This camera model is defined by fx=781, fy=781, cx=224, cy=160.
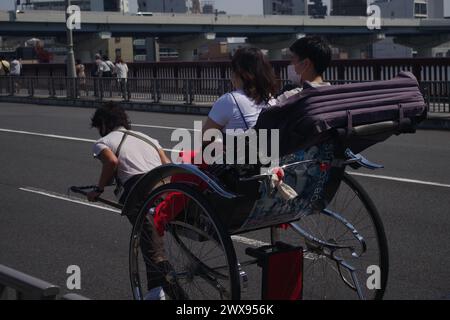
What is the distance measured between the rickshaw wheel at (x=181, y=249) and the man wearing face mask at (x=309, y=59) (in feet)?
2.83

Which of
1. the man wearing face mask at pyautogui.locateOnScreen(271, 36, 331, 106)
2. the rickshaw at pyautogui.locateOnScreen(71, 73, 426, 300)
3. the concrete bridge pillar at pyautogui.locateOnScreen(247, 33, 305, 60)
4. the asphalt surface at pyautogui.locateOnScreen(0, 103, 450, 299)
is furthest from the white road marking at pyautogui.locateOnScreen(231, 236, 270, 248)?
the concrete bridge pillar at pyautogui.locateOnScreen(247, 33, 305, 60)

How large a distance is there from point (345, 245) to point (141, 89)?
2256 centimetres

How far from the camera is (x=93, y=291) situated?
5.92 meters

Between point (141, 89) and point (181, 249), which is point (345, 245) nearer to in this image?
point (181, 249)

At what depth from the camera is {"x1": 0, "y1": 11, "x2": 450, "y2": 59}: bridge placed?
243 ft

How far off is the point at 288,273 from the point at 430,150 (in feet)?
31.9

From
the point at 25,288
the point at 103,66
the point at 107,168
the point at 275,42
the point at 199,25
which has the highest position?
the point at 199,25

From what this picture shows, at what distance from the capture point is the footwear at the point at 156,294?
15.8 feet

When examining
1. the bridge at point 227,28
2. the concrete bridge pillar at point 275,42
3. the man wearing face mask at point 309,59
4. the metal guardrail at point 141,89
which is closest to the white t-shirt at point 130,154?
the man wearing face mask at point 309,59

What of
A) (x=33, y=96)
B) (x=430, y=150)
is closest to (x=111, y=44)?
(x=33, y=96)

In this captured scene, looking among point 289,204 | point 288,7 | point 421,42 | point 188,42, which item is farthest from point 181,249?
point 288,7

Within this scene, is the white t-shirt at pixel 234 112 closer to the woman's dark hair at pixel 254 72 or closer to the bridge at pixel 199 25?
the woman's dark hair at pixel 254 72

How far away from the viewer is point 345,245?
206 inches

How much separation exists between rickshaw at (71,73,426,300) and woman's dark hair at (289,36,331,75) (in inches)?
11.4
